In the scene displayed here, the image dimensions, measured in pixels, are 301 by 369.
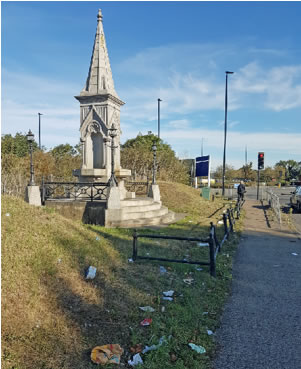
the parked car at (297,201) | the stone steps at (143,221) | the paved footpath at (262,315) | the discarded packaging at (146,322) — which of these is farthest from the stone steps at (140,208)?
the parked car at (297,201)

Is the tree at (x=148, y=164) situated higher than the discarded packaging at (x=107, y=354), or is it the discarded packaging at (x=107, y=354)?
the tree at (x=148, y=164)

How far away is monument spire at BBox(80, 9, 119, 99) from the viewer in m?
14.4

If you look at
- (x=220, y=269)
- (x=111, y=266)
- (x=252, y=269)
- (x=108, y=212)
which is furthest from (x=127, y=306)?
(x=108, y=212)

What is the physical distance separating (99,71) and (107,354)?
1362 cm

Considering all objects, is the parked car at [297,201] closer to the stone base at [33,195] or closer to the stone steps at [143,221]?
the stone steps at [143,221]

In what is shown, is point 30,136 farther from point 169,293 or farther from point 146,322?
point 146,322

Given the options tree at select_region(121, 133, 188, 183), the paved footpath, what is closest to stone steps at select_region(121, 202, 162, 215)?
the paved footpath

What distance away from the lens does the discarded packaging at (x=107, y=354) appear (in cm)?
328

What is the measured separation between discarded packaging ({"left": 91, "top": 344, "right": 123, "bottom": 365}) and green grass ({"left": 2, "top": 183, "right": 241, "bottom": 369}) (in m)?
0.09

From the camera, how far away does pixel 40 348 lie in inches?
132

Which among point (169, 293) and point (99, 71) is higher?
point (99, 71)

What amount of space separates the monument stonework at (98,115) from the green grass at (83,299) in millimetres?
7134

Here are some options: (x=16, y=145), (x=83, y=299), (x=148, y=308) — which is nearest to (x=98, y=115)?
(x=83, y=299)

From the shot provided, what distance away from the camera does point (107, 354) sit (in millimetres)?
3379
